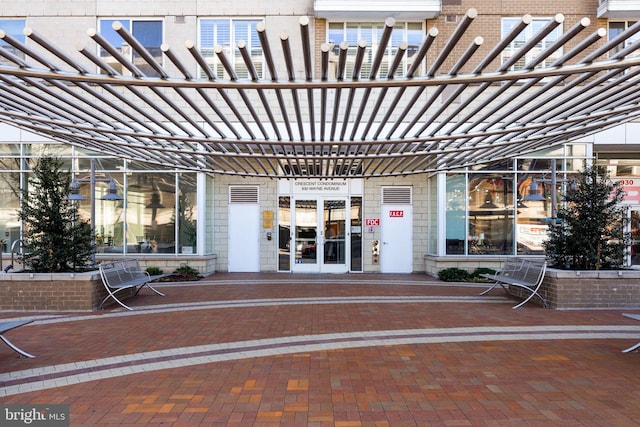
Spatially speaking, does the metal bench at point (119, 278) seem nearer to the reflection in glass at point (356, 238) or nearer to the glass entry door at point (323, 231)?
the glass entry door at point (323, 231)

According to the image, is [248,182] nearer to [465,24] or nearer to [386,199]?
[386,199]

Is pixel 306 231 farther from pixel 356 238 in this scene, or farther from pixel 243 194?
pixel 243 194

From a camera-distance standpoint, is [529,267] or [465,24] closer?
[465,24]

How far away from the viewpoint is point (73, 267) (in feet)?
29.6

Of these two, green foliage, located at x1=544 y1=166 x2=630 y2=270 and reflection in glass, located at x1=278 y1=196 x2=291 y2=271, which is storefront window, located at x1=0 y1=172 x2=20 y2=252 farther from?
green foliage, located at x1=544 y1=166 x2=630 y2=270

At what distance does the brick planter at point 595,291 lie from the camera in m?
8.80

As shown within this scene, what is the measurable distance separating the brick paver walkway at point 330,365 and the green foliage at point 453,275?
A: 3.84 m

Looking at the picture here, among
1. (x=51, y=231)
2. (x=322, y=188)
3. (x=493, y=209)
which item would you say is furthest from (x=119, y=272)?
(x=493, y=209)

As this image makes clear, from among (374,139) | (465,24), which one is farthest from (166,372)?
(465,24)

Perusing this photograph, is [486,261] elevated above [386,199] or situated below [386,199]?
below

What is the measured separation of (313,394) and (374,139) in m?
3.72

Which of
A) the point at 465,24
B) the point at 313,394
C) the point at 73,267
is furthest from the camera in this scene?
the point at 73,267

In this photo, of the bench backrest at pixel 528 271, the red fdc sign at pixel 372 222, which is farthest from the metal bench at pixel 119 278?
the bench backrest at pixel 528 271

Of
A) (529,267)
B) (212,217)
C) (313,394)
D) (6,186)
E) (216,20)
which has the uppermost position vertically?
(216,20)
